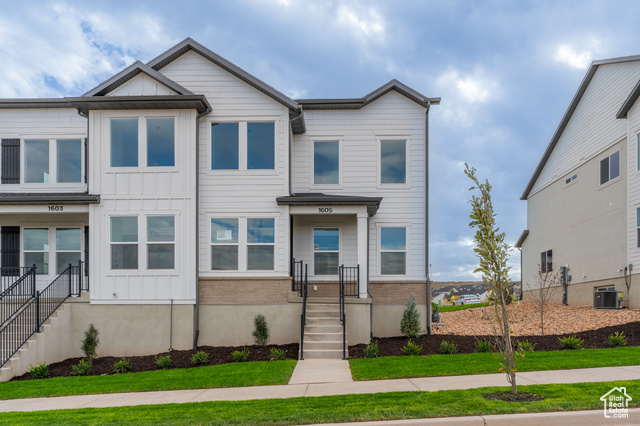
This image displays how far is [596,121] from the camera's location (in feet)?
66.8

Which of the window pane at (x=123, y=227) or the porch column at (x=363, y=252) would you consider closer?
the window pane at (x=123, y=227)

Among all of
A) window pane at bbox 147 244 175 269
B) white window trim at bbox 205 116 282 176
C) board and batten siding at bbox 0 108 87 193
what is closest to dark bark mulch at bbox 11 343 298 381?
window pane at bbox 147 244 175 269

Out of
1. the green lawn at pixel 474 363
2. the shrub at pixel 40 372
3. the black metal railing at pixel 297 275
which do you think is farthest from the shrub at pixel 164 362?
the black metal railing at pixel 297 275

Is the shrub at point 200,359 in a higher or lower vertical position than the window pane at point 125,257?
lower

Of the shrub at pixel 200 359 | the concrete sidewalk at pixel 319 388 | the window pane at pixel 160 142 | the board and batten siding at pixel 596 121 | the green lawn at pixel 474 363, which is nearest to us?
the concrete sidewalk at pixel 319 388

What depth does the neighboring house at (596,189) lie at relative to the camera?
17516mm

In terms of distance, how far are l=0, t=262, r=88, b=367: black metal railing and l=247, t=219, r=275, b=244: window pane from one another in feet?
16.4

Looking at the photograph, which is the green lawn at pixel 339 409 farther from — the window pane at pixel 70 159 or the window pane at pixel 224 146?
the window pane at pixel 70 159

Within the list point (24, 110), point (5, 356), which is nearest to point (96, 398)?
point (5, 356)

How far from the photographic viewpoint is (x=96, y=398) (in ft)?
29.9

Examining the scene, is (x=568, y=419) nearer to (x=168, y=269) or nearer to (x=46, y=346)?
(x=168, y=269)

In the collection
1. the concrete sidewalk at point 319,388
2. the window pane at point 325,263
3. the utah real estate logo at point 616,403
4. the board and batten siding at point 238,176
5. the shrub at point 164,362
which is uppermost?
the board and batten siding at point 238,176

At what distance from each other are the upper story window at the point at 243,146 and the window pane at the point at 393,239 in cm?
413

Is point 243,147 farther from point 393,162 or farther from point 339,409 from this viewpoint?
point 339,409
